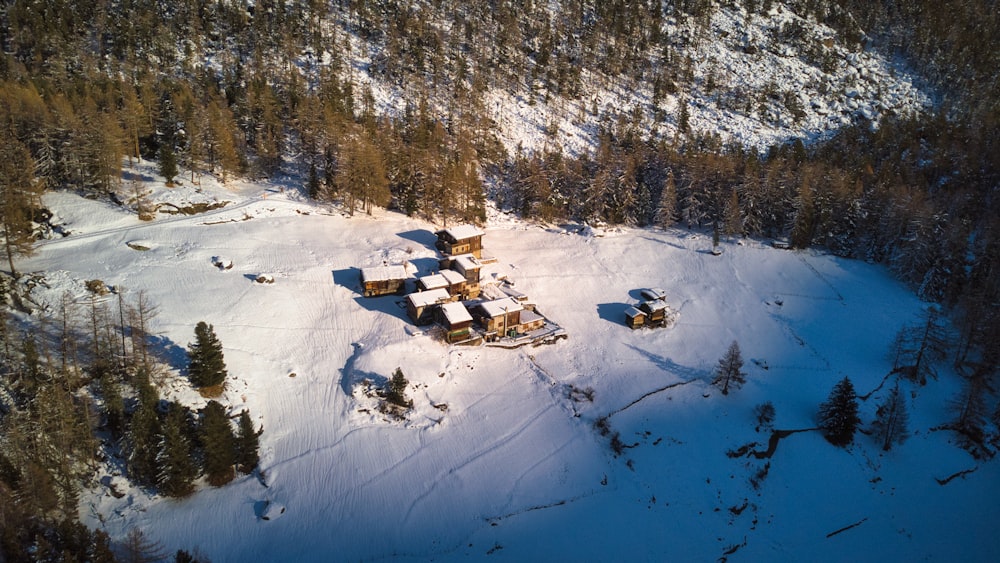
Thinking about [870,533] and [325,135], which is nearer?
[870,533]

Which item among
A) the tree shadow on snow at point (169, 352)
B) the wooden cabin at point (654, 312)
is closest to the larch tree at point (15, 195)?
the tree shadow on snow at point (169, 352)

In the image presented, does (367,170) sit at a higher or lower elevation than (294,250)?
higher

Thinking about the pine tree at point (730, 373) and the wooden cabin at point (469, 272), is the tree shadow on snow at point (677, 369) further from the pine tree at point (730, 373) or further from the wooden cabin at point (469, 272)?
the wooden cabin at point (469, 272)

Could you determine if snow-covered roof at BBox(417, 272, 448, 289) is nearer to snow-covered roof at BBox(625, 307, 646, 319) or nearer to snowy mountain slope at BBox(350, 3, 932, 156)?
snow-covered roof at BBox(625, 307, 646, 319)

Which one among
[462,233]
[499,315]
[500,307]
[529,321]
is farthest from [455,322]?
[462,233]

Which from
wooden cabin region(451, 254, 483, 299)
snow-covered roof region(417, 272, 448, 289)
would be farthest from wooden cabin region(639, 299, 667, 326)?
snow-covered roof region(417, 272, 448, 289)

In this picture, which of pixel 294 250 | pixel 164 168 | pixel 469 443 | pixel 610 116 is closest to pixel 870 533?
pixel 469 443

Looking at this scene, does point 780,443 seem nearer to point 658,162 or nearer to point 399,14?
point 658,162

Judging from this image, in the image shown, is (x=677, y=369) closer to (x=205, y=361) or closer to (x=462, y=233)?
(x=462, y=233)
